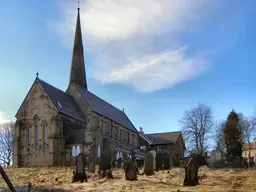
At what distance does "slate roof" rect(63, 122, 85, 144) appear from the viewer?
53594 millimetres

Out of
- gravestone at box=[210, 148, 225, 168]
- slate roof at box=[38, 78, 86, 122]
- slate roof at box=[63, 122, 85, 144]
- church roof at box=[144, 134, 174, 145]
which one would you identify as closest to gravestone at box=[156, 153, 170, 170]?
gravestone at box=[210, 148, 225, 168]

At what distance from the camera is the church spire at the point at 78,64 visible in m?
73.5

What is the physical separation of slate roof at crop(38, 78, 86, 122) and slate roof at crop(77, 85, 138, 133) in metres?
2.62

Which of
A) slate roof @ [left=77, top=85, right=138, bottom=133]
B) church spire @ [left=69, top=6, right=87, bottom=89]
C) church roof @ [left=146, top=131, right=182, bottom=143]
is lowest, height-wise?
church roof @ [left=146, top=131, right=182, bottom=143]

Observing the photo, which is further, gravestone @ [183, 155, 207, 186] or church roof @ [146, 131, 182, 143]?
church roof @ [146, 131, 182, 143]

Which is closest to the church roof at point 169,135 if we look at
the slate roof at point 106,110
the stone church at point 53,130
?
the slate roof at point 106,110

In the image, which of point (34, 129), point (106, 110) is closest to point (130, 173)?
point (34, 129)

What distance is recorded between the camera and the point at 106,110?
7131cm

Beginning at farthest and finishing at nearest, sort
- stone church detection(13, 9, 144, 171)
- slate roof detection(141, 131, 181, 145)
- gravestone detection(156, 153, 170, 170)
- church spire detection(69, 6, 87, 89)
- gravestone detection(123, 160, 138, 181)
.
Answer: slate roof detection(141, 131, 181, 145)
church spire detection(69, 6, 87, 89)
stone church detection(13, 9, 144, 171)
gravestone detection(156, 153, 170, 170)
gravestone detection(123, 160, 138, 181)

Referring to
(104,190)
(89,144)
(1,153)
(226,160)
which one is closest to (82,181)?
(104,190)

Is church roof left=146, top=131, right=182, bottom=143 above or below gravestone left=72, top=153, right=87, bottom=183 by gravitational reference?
above

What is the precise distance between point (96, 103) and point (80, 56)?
1248cm

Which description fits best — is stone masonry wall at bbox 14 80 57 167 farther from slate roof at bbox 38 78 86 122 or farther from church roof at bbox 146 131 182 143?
church roof at bbox 146 131 182 143

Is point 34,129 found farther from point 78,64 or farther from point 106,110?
point 78,64
